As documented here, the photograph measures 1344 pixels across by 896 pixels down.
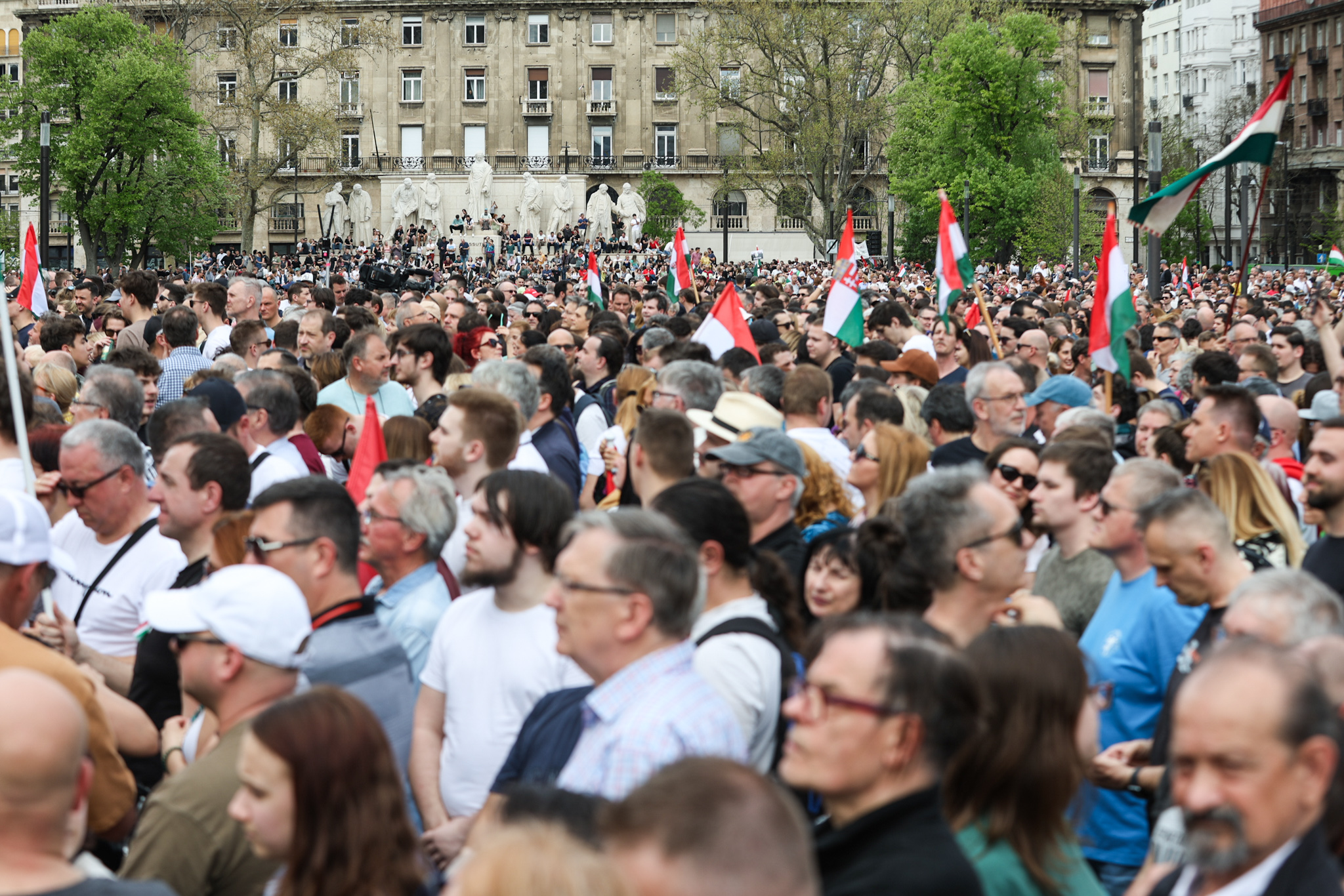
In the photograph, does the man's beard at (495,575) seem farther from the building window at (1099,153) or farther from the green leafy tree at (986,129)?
the building window at (1099,153)

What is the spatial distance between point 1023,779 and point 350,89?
259ft

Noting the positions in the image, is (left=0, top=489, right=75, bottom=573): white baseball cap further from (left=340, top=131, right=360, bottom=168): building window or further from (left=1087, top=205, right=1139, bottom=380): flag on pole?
(left=340, top=131, right=360, bottom=168): building window

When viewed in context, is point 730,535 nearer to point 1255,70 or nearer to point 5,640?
point 5,640

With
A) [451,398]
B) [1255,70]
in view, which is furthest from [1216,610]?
[1255,70]

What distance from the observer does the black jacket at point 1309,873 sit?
9.91ft

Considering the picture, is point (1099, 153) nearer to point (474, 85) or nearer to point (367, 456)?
point (474, 85)

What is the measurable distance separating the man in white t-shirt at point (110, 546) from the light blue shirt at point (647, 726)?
253cm

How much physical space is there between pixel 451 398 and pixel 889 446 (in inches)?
74.9

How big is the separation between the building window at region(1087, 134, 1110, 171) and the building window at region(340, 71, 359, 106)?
3727 centimetres

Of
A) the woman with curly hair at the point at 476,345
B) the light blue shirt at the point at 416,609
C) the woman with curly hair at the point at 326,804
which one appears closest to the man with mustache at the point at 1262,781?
the woman with curly hair at the point at 326,804

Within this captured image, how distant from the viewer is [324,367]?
10.2m

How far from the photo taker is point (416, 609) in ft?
17.7

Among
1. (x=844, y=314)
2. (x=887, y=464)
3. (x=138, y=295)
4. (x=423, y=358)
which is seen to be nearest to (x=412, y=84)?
(x=138, y=295)

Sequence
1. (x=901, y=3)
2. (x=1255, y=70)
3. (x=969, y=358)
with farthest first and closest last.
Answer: (x=1255, y=70) → (x=901, y=3) → (x=969, y=358)
